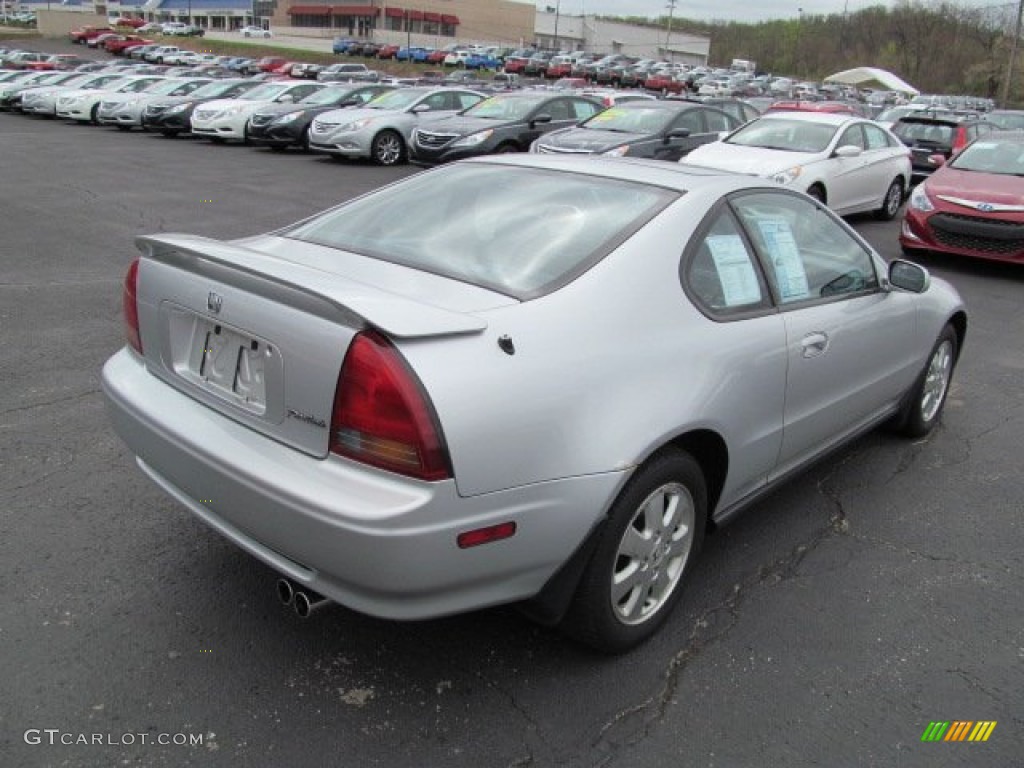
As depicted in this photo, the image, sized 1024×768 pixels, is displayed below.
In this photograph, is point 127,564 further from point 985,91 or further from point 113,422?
point 985,91

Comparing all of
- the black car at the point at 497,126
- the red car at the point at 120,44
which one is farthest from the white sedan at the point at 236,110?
the red car at the point at 120,44

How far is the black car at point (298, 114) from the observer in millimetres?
18469

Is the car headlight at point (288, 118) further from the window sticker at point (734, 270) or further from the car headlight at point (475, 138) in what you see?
the window sticker at point (734, 270)

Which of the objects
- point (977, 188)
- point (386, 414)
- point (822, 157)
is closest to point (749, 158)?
point (822, 157)

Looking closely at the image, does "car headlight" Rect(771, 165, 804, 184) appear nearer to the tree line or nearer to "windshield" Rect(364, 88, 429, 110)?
"windshield" Rect(364, 88, 429, 110)

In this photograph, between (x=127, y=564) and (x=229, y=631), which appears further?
(x=127, y=564)

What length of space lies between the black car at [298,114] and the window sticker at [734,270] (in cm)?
1653

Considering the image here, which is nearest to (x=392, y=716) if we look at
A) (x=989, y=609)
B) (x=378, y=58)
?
(x=989, y=609)

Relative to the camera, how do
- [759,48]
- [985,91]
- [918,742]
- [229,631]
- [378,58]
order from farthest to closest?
1. [759,48]
2. [985,91]
3. [378,58]
4. [229,631]
5. [918,742]

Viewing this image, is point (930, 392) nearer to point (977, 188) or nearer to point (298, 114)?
point (977, 188)

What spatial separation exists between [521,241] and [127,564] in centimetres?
186

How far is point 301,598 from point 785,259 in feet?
7.36

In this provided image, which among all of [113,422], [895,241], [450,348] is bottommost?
[895,241]

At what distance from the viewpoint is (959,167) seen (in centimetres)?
1012
